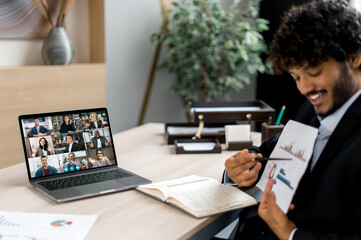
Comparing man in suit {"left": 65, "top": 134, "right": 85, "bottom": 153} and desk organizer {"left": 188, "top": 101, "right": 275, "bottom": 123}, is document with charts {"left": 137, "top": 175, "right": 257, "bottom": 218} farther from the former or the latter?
desk organizer {"left": 188, "top": 101, "right": 275, "bottom": 123}

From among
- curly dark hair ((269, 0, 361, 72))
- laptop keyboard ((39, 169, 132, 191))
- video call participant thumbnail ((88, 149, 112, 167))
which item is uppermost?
curly dark hair ((269, 0, 361, 72))

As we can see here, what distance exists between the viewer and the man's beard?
3.95 feet

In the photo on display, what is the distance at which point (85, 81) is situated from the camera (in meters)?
3.08

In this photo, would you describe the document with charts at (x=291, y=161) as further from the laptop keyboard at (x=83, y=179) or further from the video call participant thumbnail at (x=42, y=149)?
the video call participant thumbnail at (x=42, y=149)

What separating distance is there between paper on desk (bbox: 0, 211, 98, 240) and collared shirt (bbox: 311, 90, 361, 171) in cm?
70

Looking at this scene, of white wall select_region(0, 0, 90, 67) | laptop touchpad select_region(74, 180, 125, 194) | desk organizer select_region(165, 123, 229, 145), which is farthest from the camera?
white wall select_region(0, 0, 90, 67)

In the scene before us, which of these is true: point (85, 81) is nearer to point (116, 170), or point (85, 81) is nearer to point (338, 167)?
point (116, 170)

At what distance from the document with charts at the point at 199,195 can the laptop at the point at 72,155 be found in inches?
4.8

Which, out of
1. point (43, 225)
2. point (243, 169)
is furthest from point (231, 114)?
point (43, 225)

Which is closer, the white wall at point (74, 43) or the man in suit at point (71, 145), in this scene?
the man in suit at point (71, 145)

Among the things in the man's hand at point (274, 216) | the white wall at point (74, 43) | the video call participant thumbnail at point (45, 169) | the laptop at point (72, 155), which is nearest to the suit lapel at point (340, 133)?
the man's hand at point (274, 216)

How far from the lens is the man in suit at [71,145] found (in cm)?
159

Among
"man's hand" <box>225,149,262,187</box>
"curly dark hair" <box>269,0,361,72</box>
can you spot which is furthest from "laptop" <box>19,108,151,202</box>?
"curly dark hair" <box>269,0,361,72</box>

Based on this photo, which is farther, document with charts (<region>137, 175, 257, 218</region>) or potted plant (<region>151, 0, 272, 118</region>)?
potted plant (<region>151, 0, 272, 118</region>)
